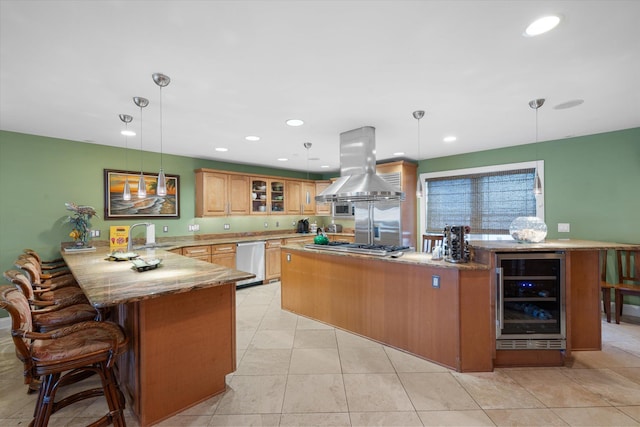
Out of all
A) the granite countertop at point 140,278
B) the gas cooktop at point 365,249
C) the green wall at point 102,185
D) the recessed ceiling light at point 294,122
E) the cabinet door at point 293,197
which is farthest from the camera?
the cabinet door at point 293,197

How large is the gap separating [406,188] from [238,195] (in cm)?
322

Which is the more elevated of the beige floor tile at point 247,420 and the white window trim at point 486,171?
the white window trim at point 486,171

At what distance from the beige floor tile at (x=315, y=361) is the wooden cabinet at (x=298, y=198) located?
3791 mm

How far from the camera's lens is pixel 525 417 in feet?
6.23

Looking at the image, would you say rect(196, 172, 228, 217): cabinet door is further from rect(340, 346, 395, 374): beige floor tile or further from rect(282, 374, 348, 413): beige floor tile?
rect(282, 374, 348, 413): beige floor tile

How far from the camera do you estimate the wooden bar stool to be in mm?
1518

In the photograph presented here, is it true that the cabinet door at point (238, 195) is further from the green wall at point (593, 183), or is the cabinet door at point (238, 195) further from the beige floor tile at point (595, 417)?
the beige floor tile at point (595, 417)

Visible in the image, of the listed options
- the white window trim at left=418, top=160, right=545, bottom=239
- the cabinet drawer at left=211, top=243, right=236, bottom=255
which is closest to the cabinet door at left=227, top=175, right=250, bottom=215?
the cabinet drawer at left=211, top=243, right=236, bottom=255

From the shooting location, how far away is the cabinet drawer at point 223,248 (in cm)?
484

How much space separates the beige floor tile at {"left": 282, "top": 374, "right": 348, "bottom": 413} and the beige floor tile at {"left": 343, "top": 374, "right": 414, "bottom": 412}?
71 mm

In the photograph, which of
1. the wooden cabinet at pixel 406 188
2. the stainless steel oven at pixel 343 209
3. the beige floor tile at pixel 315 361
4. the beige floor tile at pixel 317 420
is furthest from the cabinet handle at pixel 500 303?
the stainless steel oven at pixel 343 209

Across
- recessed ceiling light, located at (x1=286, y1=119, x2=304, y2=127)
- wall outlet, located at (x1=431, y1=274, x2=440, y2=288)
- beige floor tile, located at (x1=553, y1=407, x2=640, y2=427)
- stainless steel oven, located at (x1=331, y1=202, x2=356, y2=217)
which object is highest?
recessed ceiling light, located at (x1=286, y1=119, x2=304, y2=127)

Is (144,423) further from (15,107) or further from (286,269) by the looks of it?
(15,107)

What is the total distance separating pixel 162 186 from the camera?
8.34 feet
